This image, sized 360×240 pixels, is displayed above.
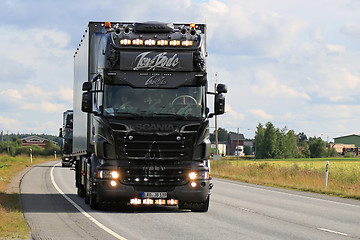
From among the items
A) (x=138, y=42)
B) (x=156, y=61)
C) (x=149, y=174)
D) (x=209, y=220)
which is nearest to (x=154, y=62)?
(x=156, y=61)

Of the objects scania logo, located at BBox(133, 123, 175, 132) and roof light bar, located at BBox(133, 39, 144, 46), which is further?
roof light bar, located at BBox(133, 39, 144, 46)

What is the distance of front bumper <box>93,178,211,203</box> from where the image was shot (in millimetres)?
15086

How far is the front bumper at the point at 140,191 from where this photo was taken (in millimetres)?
15086

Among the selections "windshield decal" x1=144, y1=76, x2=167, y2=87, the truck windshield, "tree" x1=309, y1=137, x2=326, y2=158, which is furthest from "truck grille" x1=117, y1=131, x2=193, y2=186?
"tree" x1=309, y1=137, x2=326, y2=158

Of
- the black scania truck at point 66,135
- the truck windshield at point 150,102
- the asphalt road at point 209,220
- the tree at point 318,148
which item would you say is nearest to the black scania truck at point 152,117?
the truck windshield at point 150,102

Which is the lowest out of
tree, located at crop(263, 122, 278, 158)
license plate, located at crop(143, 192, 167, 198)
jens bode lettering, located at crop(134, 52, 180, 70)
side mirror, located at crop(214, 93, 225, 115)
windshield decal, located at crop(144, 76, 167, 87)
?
license plate, located at crop(143, 192, 167, 198)

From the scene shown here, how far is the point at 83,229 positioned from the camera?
12688 millimetres

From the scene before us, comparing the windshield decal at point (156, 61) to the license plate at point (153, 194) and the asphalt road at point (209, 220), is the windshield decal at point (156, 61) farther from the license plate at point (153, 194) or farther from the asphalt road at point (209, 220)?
the asphalt road at point (209, 220)

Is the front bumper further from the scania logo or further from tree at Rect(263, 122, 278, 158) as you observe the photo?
tree at Rect(263, 122, 278, 158)

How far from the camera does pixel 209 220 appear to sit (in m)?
14.4

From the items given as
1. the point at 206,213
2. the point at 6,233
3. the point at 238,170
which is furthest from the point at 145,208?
the point at 238,170

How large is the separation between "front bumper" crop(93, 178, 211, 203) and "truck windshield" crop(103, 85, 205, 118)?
1614mm

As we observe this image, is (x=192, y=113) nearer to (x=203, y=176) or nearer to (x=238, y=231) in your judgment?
(x=203, y=176)

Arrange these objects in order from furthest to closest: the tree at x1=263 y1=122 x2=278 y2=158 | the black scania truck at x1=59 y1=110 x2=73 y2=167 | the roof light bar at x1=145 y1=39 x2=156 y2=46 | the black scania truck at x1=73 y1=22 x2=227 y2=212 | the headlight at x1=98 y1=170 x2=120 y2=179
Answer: the tree at x1=263 y1=122 x2=278 y2=158, the black scania truck at x1=59 y1=110 x2=73 y2=167, the roof light bar at x1=145 y1=39 x2=156 y2=46, the headlight at x1=98 y1=170 x2=120 y2=179, the black scania truck at x1=73 y1=22 x2=227 y2=212
